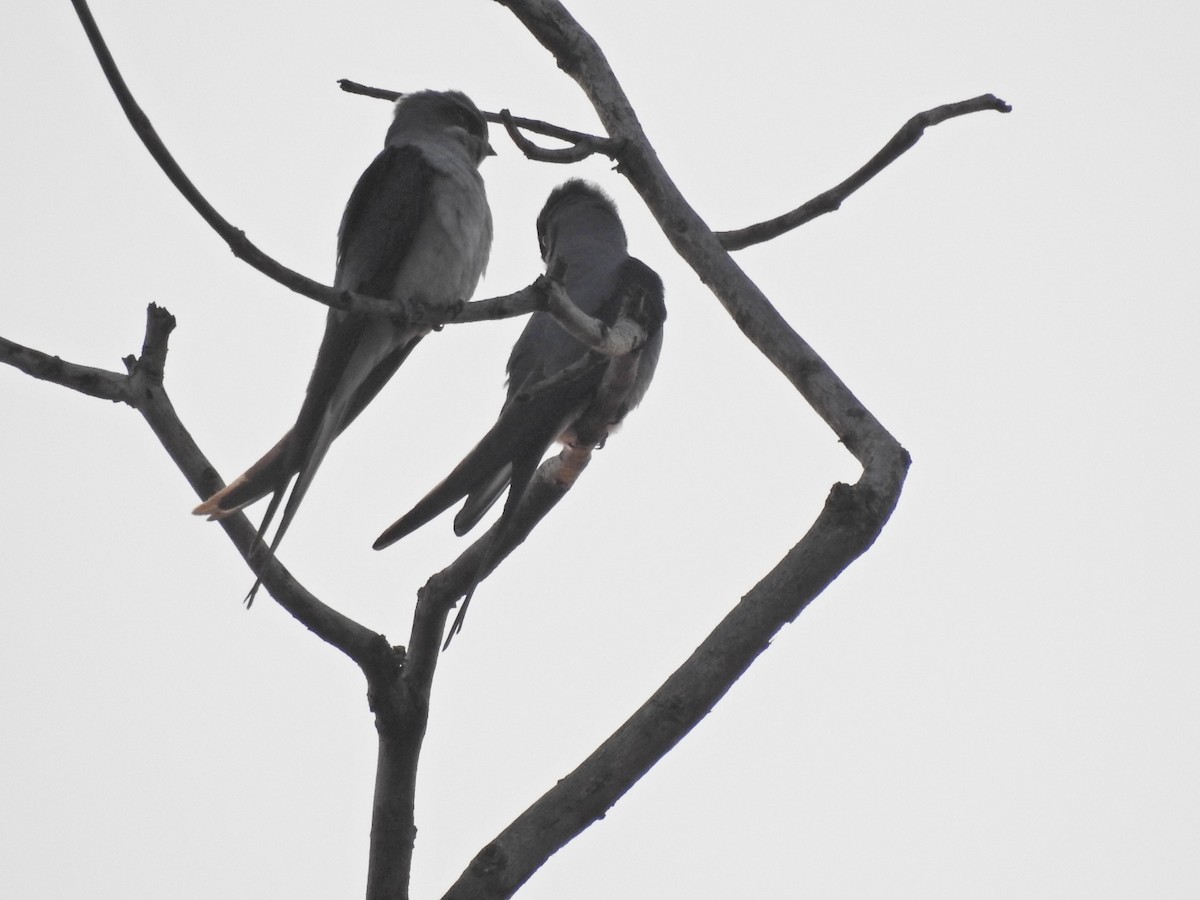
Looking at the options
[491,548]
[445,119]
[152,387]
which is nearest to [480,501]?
[491,548]

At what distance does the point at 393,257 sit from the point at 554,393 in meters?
1.09

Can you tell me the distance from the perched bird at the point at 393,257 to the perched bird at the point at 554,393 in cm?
35

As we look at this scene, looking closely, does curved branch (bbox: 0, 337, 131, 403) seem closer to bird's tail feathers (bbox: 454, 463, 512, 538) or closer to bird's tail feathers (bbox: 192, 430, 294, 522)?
bird's tail feathers (bbox: 192, 430, 294, 522)

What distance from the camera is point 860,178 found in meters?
3.18

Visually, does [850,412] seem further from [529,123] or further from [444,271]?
[444,271]

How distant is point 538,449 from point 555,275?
978 mm

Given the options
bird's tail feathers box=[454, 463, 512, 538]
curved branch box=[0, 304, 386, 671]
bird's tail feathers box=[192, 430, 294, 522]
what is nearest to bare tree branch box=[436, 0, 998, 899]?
curved branch box=[0, 304, 386, 671]

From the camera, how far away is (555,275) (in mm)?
2760

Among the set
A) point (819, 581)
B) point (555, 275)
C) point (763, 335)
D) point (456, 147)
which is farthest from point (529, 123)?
point (456, 147)

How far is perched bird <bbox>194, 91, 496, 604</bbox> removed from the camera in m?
4.11

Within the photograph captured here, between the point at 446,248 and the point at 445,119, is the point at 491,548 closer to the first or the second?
the point at 446,248

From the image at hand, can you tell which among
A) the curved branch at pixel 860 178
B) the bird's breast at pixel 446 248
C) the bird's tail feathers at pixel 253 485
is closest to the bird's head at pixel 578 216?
the bird's breast at pixel 446 248

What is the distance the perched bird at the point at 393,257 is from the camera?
4105mm

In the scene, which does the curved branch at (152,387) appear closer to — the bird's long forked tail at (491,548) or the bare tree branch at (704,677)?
the bird's long forked tail at (491,548)
